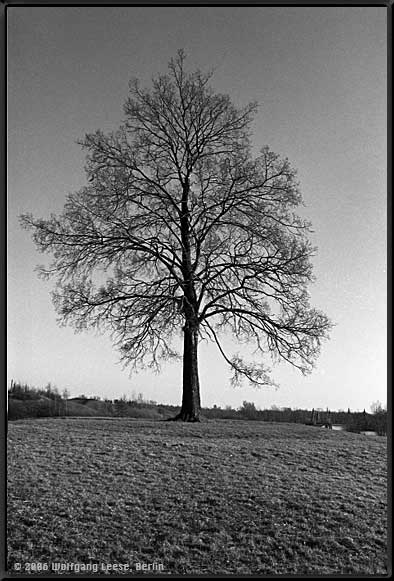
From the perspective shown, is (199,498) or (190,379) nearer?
(199,498)

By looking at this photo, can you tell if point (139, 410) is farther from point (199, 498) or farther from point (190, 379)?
point (199, 498)

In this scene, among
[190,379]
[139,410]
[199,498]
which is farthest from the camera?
[139,410]

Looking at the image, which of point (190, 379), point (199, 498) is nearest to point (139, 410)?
point (190, 379)

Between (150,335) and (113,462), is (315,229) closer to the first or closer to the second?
(150,335)

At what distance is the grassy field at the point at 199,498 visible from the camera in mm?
4922

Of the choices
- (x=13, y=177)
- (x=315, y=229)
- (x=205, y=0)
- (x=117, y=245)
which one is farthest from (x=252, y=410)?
(x=205, y=0)

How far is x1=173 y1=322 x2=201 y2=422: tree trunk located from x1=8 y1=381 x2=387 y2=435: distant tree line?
0.15 m

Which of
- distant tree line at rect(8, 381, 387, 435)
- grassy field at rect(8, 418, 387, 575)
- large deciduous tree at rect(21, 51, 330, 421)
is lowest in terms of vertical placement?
grassy field at rect(8, 418, 387, 575)

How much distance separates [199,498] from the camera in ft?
18.9

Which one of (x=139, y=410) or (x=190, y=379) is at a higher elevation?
(x=190, y=379)

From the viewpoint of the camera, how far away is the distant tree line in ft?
19.3

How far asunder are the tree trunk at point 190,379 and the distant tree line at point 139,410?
0.49ft

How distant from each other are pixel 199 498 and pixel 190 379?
1629 millimetres

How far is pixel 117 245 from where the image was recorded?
8.18 meters
